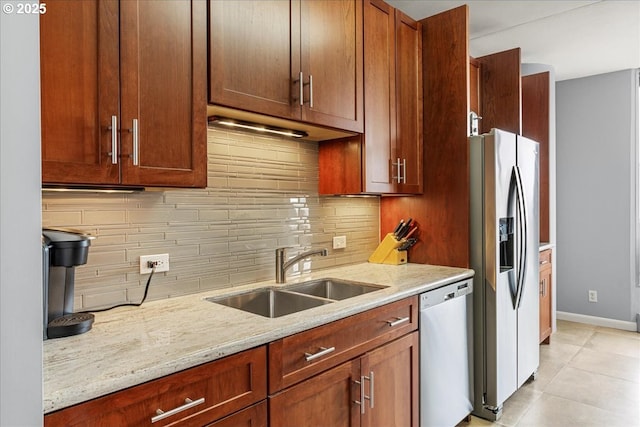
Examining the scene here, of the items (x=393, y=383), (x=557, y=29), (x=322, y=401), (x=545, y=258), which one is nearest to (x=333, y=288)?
(x=393, y=383)

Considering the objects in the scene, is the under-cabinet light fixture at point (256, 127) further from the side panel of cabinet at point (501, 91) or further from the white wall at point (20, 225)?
the side panel of cabinet at point (501, 91)

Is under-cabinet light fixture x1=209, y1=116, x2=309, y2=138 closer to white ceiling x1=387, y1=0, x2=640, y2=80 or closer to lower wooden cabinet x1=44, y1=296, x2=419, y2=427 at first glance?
lower wooden cabinet x1=44, y1=296, x2=419, y2=427

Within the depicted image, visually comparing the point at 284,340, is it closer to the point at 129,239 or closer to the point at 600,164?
the point at 129,239

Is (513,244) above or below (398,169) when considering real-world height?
below

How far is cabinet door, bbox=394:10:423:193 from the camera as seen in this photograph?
248 cm

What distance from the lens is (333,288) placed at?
224cm

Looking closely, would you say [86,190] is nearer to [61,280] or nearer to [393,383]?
[61,280]

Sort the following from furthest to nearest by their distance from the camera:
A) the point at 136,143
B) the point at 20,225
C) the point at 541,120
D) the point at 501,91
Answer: the point at 541,120 → the point at 501,91 → the point at 136,143 → the point at 20,225

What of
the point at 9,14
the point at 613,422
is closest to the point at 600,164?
the point at 613,422

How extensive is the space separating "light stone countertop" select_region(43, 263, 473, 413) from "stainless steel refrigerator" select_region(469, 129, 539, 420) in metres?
0.81

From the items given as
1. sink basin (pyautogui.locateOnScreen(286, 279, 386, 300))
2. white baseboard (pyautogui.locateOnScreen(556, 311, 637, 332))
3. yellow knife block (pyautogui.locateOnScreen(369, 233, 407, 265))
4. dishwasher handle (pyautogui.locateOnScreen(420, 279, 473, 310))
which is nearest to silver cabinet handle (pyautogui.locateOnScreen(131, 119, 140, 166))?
sink basin (pyautogui.locateOnScreen(286, 279, 386, 300))

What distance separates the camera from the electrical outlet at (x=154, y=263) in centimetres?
164

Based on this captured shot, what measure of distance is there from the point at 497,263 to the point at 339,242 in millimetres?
966

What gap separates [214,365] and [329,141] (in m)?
1.56
